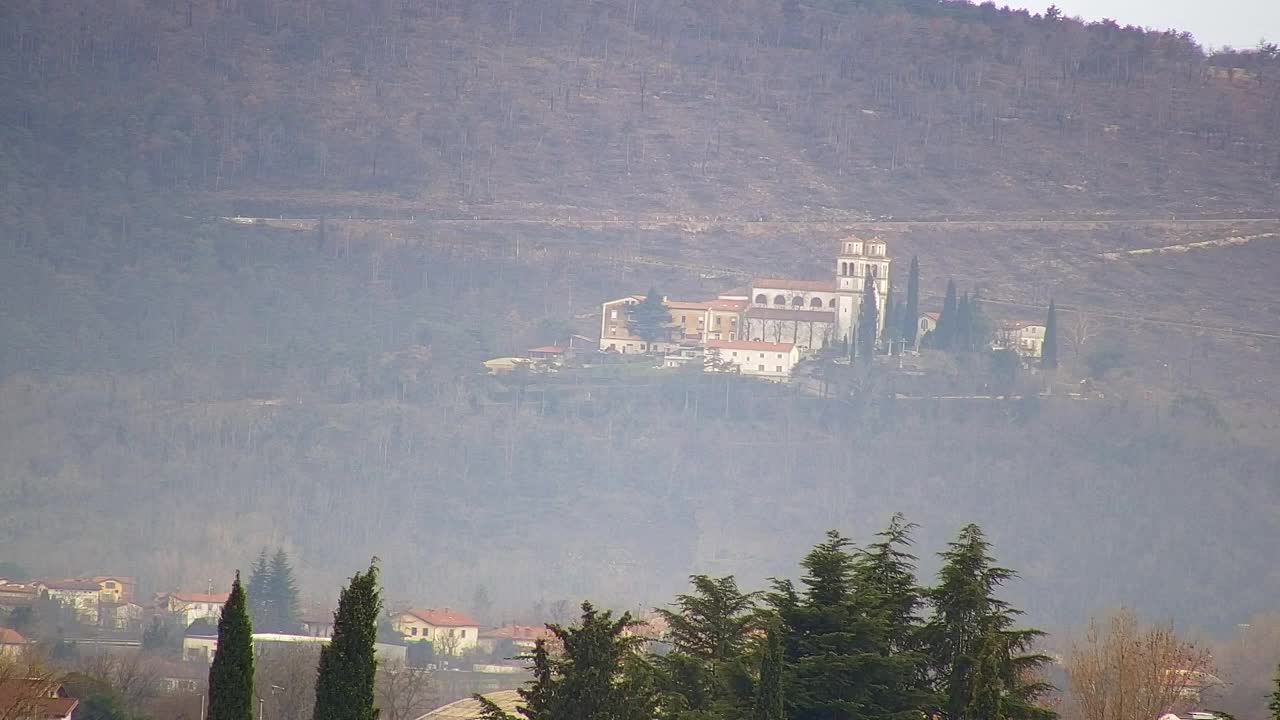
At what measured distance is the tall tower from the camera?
150750 millimetres

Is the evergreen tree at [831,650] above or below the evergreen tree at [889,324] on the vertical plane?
below

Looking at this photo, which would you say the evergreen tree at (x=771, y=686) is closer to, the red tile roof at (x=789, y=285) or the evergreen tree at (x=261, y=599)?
the evergreen tree at (x=261, y=599)

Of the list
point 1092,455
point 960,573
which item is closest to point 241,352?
point 1092,455

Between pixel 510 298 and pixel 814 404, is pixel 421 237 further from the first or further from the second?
pixel 814 404

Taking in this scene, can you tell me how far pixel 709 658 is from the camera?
3131cm

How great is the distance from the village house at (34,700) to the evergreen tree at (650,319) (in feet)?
353

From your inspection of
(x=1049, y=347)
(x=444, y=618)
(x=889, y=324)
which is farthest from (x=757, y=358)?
(x=444, y=618)

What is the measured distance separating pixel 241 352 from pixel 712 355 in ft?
121

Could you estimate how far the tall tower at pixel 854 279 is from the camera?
151m

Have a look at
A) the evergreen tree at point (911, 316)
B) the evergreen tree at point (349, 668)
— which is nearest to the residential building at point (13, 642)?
the evergreen tree at point (349, 668)

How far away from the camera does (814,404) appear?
149375mm

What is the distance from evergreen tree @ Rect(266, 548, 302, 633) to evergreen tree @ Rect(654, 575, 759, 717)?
51997 mm

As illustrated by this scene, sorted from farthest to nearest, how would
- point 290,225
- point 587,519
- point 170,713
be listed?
point 290,225 < point 587,519 < point 170,713

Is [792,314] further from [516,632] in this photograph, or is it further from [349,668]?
[349,668]
